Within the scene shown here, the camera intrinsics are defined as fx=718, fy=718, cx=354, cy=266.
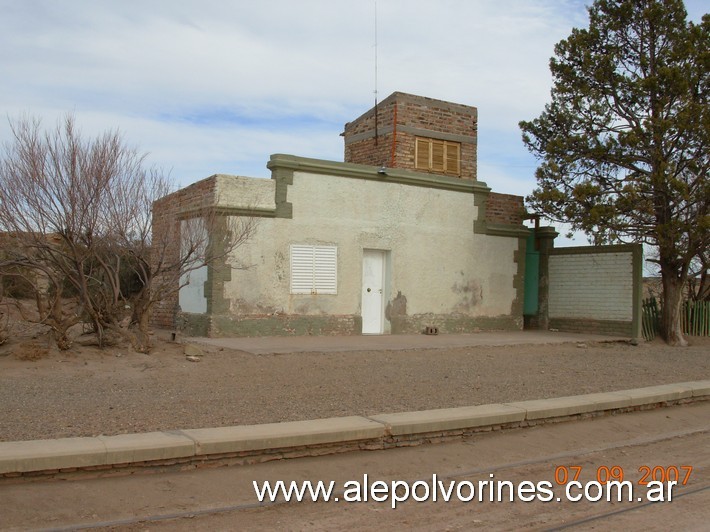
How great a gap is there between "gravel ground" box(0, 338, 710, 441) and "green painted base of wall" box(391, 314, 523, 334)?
250 cm

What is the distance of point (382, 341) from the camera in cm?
1449

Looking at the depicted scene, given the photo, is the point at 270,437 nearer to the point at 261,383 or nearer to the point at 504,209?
the point at 261,383

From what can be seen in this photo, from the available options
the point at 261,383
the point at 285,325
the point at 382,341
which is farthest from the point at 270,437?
the point at 285,325

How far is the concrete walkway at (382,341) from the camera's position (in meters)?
12.8

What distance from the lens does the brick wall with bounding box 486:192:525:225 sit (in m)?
18.4

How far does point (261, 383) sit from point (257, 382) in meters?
0.09

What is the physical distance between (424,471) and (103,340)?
21.5 feet

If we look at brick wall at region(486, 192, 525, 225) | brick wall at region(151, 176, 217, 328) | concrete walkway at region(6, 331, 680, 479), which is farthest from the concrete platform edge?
brick wall at region(486, 192, 525, 225)

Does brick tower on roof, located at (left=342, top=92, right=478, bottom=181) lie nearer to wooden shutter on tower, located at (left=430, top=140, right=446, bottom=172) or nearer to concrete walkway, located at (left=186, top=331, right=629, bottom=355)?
wooden shutter on tower, located at (left=430, top=140, right=446, bottom=172)

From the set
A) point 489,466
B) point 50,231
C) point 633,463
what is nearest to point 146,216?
point 50,231

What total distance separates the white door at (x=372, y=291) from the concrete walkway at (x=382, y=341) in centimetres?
58

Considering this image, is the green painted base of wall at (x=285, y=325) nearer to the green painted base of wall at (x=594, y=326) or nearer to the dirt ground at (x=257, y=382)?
the dirt ground at (x=257, y=382)

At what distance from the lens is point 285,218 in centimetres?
1482

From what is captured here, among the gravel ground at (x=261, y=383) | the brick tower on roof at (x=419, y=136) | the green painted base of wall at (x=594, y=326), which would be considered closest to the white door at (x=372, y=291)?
the gravel ground at (x=261, y=383)
